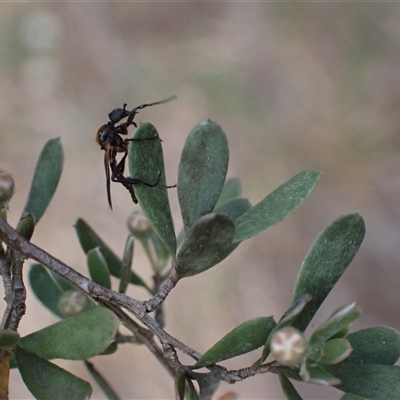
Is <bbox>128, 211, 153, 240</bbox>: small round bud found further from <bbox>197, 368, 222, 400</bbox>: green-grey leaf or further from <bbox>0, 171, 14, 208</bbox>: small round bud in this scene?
<bbox>197, 368, 222, 400</bbox>: green-grey leaf

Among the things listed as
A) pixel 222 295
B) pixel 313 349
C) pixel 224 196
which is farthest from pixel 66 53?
pixel 313 349

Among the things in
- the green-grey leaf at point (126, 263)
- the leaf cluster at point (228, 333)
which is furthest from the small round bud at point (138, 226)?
the leaf cluster at point (228, 333)

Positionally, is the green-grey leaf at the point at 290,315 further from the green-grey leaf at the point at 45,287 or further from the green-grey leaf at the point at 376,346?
the green-grey leaf at the point at 45,287

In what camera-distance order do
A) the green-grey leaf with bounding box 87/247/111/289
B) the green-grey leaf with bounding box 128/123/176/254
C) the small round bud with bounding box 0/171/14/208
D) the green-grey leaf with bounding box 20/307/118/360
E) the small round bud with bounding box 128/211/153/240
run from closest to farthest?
1. the green-grey leaf with bounding box 20/307/118/360
2. the green-grey leaf with bounding box 128/123/176/254
3. the small round bud with bounding box 0/171/14/208
4. the green-grey leaf with bounding box 87/247/111/289
5. the small round bud with bounding box 128/211/153/240

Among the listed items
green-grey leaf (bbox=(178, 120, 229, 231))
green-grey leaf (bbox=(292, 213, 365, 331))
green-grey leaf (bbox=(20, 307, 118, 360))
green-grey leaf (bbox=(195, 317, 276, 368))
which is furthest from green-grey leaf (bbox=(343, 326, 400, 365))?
green-grey leaf (bbox=(20, 307, 118, 360))

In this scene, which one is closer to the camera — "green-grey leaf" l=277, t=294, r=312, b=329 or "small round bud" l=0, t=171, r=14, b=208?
"green-grey leaf" l=277, t=294, r=312, b=329

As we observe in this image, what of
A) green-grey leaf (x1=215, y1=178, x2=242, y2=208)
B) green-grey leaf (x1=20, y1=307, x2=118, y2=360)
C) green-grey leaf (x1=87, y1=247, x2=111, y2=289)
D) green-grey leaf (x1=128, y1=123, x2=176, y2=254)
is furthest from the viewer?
green-grey leaf (x1=215, y1=178, x2=242, y2=208)
